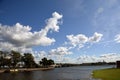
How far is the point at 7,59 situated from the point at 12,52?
307 inches

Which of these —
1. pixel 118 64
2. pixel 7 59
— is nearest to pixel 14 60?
pixel 7 59

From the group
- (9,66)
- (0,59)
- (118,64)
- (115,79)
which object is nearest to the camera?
(115,79)

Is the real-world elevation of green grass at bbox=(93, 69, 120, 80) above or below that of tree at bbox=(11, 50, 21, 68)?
below

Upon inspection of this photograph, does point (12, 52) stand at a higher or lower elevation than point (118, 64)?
higher

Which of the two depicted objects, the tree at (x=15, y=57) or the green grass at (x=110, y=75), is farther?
the tree at (x=15, y=57)

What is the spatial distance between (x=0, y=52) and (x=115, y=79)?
14959cm

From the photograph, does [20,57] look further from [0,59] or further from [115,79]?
[115,79]

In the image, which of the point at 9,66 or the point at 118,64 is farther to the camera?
the point at 9,66

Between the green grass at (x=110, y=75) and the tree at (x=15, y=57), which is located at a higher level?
the tree at (x=15, y=57)

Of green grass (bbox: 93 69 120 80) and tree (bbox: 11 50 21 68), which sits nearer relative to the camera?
green grass (bbox: 93 69 120 80)

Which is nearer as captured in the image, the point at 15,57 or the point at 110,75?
the point at 110,75

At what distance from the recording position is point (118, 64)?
10312 cm

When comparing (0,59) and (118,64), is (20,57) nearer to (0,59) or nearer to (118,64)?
(0,59)

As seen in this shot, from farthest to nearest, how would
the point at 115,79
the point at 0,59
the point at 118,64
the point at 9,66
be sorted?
the point at 9,66
the point at 0,59
the point at 118,64
the point at 115,79
